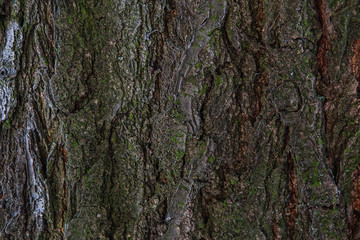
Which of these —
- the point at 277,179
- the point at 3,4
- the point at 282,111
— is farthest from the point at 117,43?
the point at 277,179

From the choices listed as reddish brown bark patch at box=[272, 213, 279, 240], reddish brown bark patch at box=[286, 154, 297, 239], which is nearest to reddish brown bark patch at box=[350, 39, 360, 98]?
reddish brown bark patch at box=[286, 154, 297, 239]

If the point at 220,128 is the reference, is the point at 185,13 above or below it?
above

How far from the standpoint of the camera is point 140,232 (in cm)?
90

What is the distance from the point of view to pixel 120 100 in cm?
89

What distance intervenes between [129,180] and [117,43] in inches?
17.6

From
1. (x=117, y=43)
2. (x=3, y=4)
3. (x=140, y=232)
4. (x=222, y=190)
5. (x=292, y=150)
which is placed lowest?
(x=140, y=232)

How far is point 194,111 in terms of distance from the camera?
0.88m

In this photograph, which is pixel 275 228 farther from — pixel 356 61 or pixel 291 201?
pixel 356 61

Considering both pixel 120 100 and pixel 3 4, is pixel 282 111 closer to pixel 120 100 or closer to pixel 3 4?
pixel 120 100

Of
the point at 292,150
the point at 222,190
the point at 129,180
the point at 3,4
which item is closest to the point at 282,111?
the point at 292,150

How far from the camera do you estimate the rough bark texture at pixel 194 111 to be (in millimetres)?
880

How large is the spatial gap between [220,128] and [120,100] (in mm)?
334

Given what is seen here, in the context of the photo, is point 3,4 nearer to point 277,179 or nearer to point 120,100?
point 120,100

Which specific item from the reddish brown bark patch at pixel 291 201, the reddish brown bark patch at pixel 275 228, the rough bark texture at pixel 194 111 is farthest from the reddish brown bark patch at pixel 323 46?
the reddish brown bark patch at pixel 275 228
